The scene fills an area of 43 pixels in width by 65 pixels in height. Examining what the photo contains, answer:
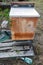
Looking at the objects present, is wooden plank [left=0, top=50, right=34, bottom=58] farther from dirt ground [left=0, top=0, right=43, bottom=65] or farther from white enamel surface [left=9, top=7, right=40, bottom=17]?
white enamel surface [left=9, top=7, right=40, bottom=17]

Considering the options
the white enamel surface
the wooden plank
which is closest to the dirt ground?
the wooden plank

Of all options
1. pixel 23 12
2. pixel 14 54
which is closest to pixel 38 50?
pixel 14 54

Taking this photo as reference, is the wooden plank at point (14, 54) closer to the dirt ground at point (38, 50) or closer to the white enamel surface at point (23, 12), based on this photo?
the dirt ground at point (38, 50)

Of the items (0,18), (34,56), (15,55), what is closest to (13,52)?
(15,55)

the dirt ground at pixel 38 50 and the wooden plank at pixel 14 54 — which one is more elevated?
the wooden plank at pixel 14 54

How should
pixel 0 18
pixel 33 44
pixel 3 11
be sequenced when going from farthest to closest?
pixel 3 11 < pixel 0 18 < pixel 33 44

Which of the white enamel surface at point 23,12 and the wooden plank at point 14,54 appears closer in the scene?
the white enamel surface at point 23,12

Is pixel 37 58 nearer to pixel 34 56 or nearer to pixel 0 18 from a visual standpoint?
pixel 34 56

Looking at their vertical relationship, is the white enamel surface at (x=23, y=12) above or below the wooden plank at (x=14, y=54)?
above

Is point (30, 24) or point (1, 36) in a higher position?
point (30, 24)

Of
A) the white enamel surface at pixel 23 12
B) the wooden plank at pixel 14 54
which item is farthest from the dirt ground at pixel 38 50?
the white enamel surface at pixel 23 12

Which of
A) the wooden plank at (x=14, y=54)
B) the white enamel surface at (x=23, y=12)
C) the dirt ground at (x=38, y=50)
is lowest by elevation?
the dirt ground at (x=38, y=50)

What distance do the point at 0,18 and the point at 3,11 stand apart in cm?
56

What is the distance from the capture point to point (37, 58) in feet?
12.3
